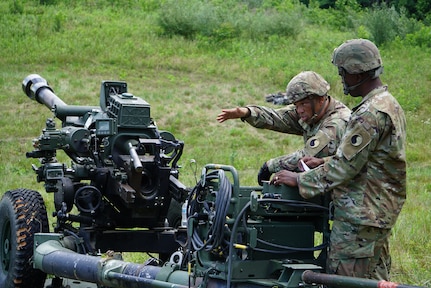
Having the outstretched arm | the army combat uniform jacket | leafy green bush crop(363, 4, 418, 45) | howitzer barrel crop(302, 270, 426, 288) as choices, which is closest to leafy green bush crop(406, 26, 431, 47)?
leafy green bush crop(363, 4, 418, 45)

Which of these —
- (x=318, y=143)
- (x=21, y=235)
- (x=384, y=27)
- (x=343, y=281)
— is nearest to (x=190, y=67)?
(x=384, y=27)

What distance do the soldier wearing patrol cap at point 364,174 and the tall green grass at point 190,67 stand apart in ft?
20.8

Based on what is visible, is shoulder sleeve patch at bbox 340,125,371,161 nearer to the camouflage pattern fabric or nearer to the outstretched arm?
the camouflage pattern fabric

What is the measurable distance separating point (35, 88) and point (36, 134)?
25.1 ft

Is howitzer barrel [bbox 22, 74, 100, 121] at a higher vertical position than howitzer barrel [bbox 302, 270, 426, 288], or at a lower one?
higher

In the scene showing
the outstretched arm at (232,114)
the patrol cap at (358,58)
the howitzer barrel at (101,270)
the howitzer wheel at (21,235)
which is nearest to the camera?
the patrol cap at (358,58)

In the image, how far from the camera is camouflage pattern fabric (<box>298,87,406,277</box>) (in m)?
5.95

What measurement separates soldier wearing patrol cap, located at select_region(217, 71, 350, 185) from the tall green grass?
16.8ft

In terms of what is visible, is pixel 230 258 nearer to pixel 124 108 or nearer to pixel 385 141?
pixel 385 141

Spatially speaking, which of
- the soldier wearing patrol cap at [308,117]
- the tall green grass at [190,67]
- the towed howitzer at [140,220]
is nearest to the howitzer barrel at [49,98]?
the towed howitzer at [140,220]

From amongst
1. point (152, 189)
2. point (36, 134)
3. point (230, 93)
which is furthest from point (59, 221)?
point (230, 93)

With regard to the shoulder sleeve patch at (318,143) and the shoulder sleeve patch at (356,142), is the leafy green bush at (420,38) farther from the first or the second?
the shoulder sleeve patch at (356,142)

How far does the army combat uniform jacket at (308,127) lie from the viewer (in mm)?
6996

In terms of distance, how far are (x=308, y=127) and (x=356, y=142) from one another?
144 centimetres
